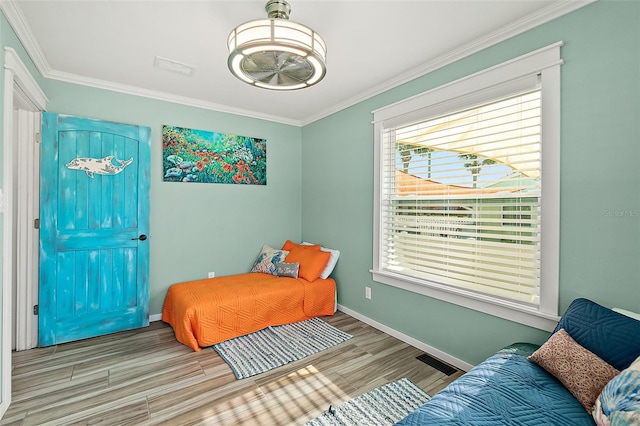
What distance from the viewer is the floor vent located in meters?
2.42

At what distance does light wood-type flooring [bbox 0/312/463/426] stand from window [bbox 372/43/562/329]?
771 mm

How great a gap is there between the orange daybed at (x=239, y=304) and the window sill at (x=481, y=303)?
0.92 m

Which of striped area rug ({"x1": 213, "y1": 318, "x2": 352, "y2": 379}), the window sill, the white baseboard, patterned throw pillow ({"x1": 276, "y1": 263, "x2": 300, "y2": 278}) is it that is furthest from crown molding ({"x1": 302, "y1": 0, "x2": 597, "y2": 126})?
striped area rug ({"x1": 213, "y1": 318, "x2": 352, "y2": 379})

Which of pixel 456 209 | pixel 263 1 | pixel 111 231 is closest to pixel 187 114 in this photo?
pixel 111 231

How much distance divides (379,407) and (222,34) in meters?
2.83

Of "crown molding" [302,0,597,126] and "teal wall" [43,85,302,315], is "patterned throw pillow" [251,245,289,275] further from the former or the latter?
"crown molding" [302,0,597,126]

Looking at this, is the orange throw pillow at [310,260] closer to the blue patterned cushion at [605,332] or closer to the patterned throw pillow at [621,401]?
the blue patterned cushion at [605,332]

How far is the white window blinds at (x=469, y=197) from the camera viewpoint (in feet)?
6.87

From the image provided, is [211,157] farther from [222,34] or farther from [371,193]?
[371,193]

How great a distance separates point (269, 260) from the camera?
384cm

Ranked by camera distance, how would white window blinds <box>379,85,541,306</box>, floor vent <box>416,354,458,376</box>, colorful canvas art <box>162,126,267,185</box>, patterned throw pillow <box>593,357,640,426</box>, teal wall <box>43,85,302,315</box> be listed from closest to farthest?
patterned throw pillow <box>593,357,640,426</box> < white window blinds <box>379,85,541,306</box> < floor vent <box>416,354,458,376</box> < teal wall <box>43,85,302,315</box> < colorful canvas art <box>162,126,267,185</box>

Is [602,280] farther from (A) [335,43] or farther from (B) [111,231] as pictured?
(B) [111,231]

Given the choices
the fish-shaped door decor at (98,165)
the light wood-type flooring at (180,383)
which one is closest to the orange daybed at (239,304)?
the light wood-type flooring at (180,383)

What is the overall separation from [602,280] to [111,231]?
3.98 metres
